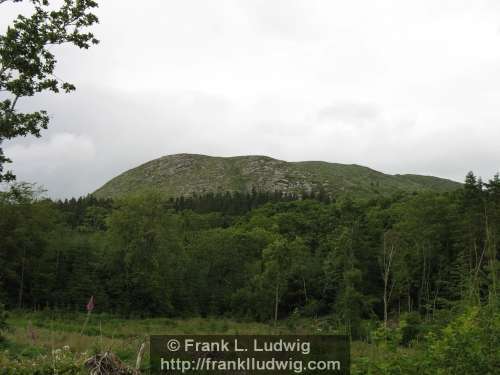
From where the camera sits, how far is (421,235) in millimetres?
58219

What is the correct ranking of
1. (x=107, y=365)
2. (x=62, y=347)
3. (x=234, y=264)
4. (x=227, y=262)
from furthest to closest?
(x=234, y=264), (x=227, y=262), (x=62, y=347), (x=107, y=365)

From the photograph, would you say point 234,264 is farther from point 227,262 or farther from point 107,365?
point 107,365

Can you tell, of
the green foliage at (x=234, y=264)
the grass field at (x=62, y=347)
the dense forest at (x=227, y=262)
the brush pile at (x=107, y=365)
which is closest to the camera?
the grass field at (x=62, y=347)

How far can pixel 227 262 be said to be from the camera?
239 ft

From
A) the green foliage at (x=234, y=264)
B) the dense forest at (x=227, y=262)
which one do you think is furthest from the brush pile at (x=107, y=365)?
the dense forest at (x=227, y=262)

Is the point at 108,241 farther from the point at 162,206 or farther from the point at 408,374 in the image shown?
the point at 408,374

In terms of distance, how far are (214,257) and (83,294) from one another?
22793 mm

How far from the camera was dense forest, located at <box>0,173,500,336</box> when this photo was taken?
5012cm

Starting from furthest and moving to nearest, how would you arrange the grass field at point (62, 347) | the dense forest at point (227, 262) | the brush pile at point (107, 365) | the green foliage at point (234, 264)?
1. the dense forest at point (227, 262)
2. the green foliage at point (234, 264)
3. the brush pile at point (107, 365)
4. the grass field at point (62, 347)

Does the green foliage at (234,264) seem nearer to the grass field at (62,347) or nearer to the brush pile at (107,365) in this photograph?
the grass field at (62,347)

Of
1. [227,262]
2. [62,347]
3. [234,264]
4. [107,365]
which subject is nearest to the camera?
[107,365]

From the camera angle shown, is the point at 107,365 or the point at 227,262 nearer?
the point at 107,365

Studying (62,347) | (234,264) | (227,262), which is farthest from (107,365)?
(234,264)

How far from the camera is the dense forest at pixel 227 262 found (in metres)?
50.1
